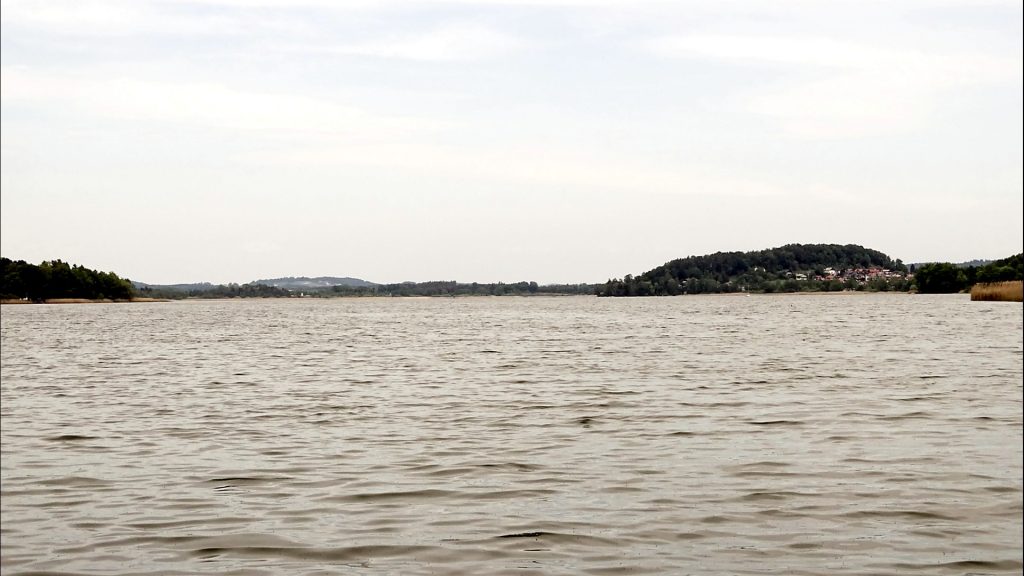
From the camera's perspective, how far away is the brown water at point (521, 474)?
37.0 feet

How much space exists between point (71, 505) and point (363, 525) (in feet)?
14.5

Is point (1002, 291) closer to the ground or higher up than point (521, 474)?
higher up

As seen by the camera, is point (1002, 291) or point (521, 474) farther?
point (1002, 291)

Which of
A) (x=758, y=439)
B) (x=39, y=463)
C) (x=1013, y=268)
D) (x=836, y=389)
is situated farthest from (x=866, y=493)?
(x=1013, y=268)

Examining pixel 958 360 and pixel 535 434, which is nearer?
pixel 535 434

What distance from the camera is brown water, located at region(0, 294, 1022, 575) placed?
11.3 m

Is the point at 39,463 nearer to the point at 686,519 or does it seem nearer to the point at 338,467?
the point at 338,467

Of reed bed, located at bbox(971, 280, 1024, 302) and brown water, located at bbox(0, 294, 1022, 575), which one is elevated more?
reed bed, located at bbox(971, 280, 1024, 302)

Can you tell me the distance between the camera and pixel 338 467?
16875mm

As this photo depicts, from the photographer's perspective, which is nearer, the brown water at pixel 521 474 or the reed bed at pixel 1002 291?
the brown water at pixel 521 474

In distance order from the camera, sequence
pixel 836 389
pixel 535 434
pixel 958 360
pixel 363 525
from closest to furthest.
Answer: pixel 363 525
pixel 535 434
pixel 836 389
pixel 958 360

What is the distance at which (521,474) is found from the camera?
16.1 meters

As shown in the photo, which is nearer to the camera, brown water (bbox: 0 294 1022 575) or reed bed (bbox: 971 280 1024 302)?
brown water (bbox: 0 294 1022 575)

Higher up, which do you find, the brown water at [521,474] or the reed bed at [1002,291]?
the reed bed at [1002,291]
